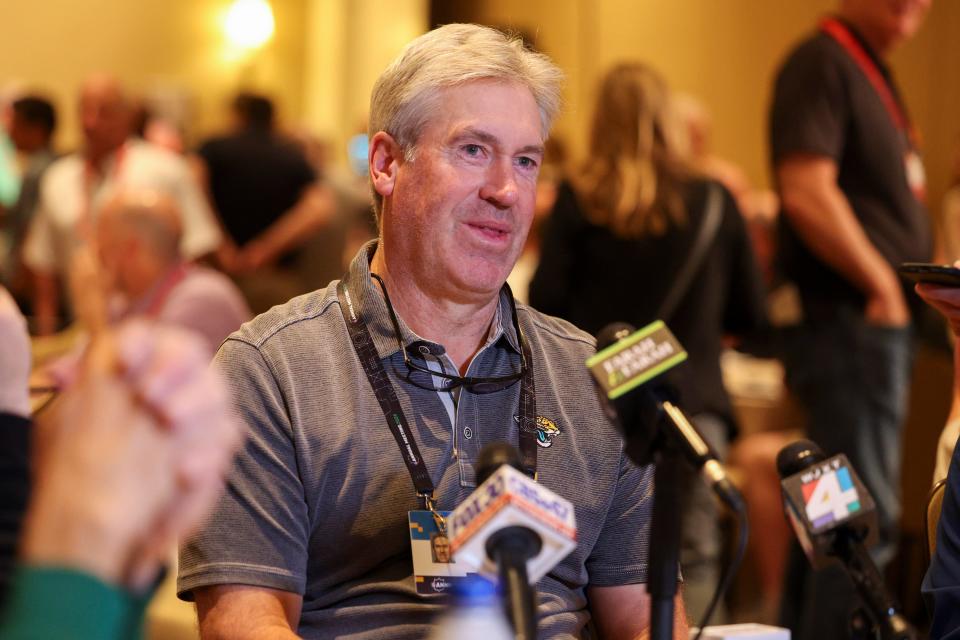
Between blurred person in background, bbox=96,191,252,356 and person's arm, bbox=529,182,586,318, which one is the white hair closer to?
person's arm, bbox=529,182,586,318

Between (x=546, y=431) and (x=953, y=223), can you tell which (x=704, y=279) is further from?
(x=546, y=431)

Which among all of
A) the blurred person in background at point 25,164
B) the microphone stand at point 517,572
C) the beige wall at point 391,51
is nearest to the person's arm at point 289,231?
the blurred person in background at point 25,164

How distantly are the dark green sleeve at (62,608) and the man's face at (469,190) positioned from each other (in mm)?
1280

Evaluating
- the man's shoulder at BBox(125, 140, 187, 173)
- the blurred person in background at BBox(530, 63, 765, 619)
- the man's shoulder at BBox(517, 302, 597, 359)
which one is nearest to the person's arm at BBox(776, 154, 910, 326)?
the blurred person in background at BBox(530, 63, 765, 619)

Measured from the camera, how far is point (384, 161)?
86.0 inches

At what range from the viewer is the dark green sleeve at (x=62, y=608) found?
83cm

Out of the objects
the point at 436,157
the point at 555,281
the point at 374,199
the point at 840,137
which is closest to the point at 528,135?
the point at 436,157

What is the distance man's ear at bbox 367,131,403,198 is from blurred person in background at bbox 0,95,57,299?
426 centimetres

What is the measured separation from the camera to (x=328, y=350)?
2002 millimetres

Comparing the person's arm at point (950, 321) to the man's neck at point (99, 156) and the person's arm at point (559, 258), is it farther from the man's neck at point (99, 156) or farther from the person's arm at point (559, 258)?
the man's neck at point (99, 156)

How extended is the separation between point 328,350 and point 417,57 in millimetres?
518

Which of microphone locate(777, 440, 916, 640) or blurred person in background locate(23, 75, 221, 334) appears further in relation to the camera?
blurred person in background locate(23, 75, 221, 334)

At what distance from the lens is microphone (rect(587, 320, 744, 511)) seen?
1477mm

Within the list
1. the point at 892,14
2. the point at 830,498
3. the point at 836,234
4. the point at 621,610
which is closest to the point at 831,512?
the point at 830,498
